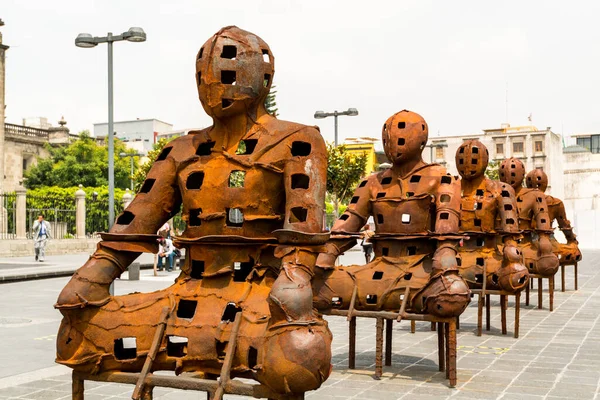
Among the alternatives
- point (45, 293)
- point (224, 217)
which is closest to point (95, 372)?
point (224, 217)

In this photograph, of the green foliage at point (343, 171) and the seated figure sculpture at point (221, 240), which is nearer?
the seated figure sculpture at point (221, 240)

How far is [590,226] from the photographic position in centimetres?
4088

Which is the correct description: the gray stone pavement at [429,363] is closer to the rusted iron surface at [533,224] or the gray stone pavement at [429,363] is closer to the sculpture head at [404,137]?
the rusted iron surface at [533,224]

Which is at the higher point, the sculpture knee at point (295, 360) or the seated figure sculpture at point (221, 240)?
the seated figure sculpture at point (221, 240)

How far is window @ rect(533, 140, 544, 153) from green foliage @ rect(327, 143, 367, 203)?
36746 mm

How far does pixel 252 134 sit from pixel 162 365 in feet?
4.83

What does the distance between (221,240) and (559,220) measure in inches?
524

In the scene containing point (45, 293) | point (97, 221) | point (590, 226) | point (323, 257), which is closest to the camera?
point (323, 257)

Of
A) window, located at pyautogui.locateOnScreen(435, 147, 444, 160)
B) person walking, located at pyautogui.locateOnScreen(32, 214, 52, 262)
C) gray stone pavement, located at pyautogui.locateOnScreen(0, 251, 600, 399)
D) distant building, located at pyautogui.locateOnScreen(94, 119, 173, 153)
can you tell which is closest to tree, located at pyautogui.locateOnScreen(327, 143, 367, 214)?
person walking, located at pyautogui.locateOnScreen(32, 214, 52, 262)

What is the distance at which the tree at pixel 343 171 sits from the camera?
99.0 feet

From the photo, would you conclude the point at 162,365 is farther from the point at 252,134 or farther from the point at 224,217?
the point at 252,134

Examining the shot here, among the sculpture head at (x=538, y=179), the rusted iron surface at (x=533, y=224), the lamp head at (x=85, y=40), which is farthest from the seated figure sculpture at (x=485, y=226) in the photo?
the lamp head at (x=85, y=40)

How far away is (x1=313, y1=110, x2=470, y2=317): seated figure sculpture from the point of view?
764 cm

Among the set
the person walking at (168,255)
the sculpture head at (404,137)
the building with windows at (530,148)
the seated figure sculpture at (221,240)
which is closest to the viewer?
the seated figure sculpture at (221,240)
